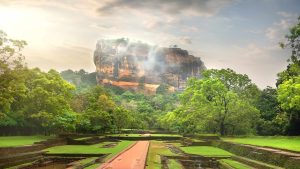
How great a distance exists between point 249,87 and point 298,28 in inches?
1352

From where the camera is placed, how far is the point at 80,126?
185ft

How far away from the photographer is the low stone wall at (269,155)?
19.4m

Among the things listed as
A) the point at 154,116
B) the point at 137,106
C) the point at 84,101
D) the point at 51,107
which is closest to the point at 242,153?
the point at 51,107

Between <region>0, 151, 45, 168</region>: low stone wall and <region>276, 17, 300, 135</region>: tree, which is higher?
<region>276, 17, 300, 135</region>: tree

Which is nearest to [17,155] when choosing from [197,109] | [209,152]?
[209,152]

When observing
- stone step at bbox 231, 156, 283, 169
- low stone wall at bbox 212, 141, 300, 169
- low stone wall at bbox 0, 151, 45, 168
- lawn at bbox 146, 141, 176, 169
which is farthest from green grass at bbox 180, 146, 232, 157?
low stone wall at bbox 0, 151, 45, 168

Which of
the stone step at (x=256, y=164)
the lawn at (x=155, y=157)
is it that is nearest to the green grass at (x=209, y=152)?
the lawn at (x=155, y=157)

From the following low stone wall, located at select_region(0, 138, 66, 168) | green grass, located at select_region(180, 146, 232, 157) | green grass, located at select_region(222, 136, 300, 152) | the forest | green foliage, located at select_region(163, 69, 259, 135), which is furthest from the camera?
green foliage, located at select_region(163, 69, 259, 135)

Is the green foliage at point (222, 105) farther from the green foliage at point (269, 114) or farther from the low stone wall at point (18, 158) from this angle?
the low stone wall at point (18, 158)

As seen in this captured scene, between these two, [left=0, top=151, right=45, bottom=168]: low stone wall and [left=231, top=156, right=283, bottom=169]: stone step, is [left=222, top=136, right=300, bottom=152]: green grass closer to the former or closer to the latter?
[left=231, top=156, right=283, bottom=169]: stone step

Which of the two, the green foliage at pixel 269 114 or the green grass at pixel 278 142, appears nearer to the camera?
the green grass at pixel 278 142

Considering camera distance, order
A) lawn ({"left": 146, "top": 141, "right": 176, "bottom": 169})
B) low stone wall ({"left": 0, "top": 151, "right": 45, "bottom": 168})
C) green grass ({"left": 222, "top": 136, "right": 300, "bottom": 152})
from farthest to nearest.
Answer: green grass ({"left": 222, "top": 136, "right": 300, "bottom": 152})
low stone wall ({"left": 0, "top": 151, "right": 45, "bottom": 168})
lawn ({"left": 146, "top": 141, "right": 176, "bottom": 169})

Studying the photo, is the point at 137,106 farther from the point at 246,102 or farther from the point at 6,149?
the point at 6,149

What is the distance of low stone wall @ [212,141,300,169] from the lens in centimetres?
1935
